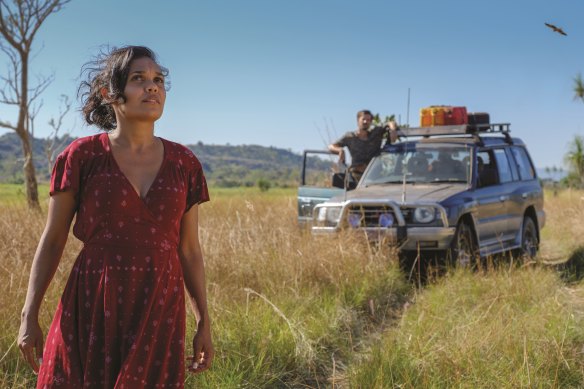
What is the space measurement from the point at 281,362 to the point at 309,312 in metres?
1.18

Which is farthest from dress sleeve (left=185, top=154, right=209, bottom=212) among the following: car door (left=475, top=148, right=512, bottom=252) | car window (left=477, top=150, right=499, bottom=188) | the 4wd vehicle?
car window (left=477, top=150, right=499, bottom=188)

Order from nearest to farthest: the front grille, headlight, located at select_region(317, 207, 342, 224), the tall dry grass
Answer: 1. the front grille
2. headlight, located at select_region(317, 207, 342, 224)
3. the tall dry grass

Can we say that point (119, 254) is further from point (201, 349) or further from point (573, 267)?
point (573, 267)

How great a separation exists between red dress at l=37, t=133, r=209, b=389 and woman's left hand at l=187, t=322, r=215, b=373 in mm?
148

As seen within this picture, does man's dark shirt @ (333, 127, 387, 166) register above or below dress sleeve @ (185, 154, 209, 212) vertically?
above

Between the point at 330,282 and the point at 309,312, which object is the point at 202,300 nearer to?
the point at 309,312

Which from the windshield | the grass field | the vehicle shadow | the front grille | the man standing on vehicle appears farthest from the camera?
the man standing on vehicle

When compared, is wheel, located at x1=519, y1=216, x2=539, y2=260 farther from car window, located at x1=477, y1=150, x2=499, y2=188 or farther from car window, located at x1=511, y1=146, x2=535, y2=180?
car window, located at x1=477, y1=150, x2=499, y2=188

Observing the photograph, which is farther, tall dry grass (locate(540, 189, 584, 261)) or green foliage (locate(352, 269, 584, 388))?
tall dry grass (locate(540, 189, 584, 261))

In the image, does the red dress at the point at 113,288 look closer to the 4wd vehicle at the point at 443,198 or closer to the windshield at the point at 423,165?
the 4wd vehicle at the point at 443,198

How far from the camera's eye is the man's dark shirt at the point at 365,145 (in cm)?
992

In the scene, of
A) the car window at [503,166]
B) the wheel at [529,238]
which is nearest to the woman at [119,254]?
the car window at [503,166]

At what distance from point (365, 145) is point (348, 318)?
4138 mm

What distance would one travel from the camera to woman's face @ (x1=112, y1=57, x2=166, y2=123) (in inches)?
102
